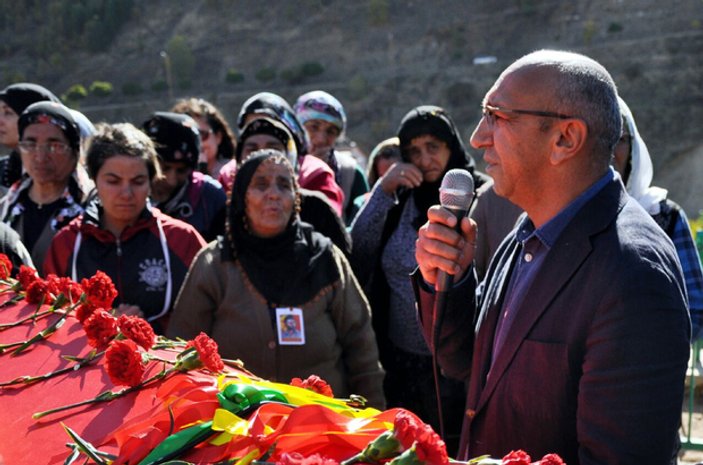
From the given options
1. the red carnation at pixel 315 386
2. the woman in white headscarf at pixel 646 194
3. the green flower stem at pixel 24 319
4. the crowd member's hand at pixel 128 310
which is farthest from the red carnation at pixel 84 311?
the woman in white headscarf at pixel 646 194

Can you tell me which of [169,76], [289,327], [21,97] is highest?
[169,76]

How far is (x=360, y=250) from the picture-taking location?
4070 mm

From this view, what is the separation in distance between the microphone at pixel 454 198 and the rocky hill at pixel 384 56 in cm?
3244

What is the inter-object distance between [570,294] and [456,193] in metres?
0.36

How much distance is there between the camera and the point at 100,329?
2.19 meters

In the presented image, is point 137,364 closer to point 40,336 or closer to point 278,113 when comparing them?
point 40,336

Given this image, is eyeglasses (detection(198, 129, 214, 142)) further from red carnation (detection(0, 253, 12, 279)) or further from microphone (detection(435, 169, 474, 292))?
microphone (detection(435, 169, 474, 292))

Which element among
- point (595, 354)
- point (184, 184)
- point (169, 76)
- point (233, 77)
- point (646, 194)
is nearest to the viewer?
point (595, 354)

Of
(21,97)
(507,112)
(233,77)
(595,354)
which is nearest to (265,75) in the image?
(233,77)

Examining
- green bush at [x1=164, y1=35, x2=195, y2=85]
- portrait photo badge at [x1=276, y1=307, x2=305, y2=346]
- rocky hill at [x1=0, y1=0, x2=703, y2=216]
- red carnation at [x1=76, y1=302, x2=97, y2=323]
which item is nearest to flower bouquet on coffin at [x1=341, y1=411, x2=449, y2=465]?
red carnation at [x1=76, y1=302, x2=97, y2=323]

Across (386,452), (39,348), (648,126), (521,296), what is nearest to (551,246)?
(521,296)

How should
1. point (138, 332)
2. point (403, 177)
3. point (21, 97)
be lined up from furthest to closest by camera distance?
point (21, 97), point (403, 177), point (138, 332)

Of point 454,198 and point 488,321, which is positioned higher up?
point 454,198

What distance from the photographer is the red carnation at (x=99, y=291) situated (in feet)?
8.17
